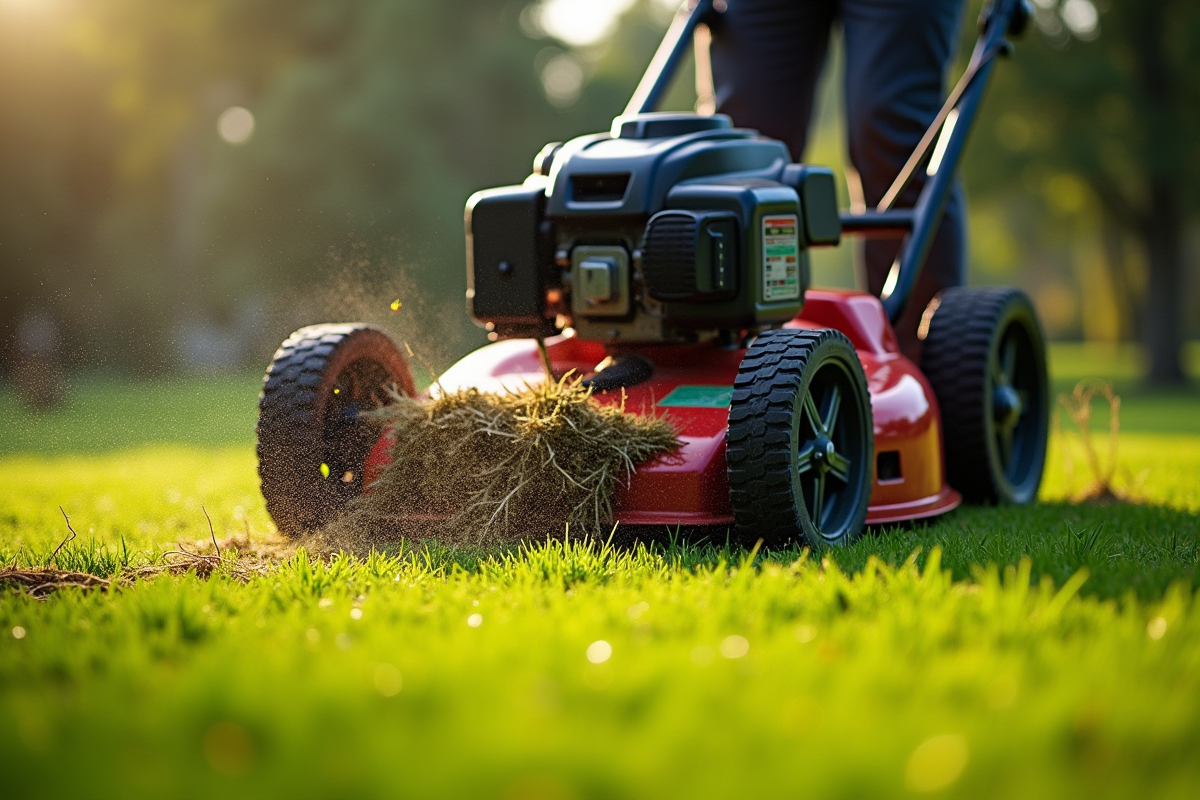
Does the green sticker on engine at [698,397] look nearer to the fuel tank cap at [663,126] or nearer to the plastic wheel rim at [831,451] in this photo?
the plastic wheel rim at [831,451]

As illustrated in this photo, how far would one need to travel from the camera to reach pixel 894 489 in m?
3.48

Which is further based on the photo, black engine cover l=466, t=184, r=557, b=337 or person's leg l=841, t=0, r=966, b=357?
person's leg l=841, t=0, r=966, b=357

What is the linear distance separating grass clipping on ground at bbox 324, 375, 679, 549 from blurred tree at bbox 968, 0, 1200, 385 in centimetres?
1437

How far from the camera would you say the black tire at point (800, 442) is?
110 inches

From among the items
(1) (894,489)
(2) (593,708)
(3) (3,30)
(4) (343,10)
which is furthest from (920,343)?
(4) (343,10)

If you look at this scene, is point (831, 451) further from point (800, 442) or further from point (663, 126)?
point (663, 126)

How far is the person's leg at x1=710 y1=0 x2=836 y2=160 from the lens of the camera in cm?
428

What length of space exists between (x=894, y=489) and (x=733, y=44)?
1627 millimetres

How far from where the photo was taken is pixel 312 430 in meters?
3.23

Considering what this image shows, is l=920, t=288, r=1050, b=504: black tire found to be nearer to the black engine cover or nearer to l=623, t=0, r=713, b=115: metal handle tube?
l=623, t=0, r=713, b=115: metal handle tube

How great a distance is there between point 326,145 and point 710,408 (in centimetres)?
1576

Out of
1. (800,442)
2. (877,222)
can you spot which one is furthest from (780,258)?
(877,222)

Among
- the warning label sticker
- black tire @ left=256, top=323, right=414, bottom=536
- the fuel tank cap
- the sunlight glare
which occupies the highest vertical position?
the sunlight glare

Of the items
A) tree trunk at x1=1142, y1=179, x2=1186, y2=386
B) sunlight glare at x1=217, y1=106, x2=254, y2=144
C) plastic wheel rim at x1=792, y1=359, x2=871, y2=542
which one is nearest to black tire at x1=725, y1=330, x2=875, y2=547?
plastic wheel rim at x1=792, y1=359, x2=871, y2=542
